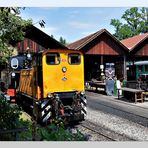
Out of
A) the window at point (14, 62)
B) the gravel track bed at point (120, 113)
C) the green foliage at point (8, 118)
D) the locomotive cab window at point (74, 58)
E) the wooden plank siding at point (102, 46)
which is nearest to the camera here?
the green foliage at point (8, 118)

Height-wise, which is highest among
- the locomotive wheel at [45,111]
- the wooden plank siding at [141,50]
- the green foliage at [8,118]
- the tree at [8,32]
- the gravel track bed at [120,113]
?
the wooden plank siding at [141,50]

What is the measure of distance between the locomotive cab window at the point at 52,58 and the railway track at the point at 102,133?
2.57 meters

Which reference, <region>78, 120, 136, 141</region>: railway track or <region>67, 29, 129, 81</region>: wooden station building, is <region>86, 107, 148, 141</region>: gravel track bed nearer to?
<region>78, 120, 136, 141</region>: railway track

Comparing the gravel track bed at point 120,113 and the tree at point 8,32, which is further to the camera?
the gravel track bed at point 120,113

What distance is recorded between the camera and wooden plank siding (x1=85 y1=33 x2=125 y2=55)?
31734 mm

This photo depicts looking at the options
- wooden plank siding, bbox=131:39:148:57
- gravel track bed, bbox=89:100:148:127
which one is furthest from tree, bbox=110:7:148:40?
gravel track bed, bbox=89:100:148:127

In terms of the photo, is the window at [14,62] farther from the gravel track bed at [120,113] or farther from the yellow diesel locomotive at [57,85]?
the gravel track bed at [120,113]

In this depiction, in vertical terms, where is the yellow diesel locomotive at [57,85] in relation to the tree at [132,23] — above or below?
below

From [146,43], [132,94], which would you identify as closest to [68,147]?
[132,94]

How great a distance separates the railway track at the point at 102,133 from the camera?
34.5ft

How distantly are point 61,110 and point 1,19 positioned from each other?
4950mm

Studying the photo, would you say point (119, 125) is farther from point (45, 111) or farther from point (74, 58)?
point (74, 58)

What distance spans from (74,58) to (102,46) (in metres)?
19.0

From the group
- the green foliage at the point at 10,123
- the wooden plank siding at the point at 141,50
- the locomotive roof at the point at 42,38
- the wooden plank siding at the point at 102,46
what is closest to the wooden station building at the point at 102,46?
the wooden plank siding at the point at 102,46
